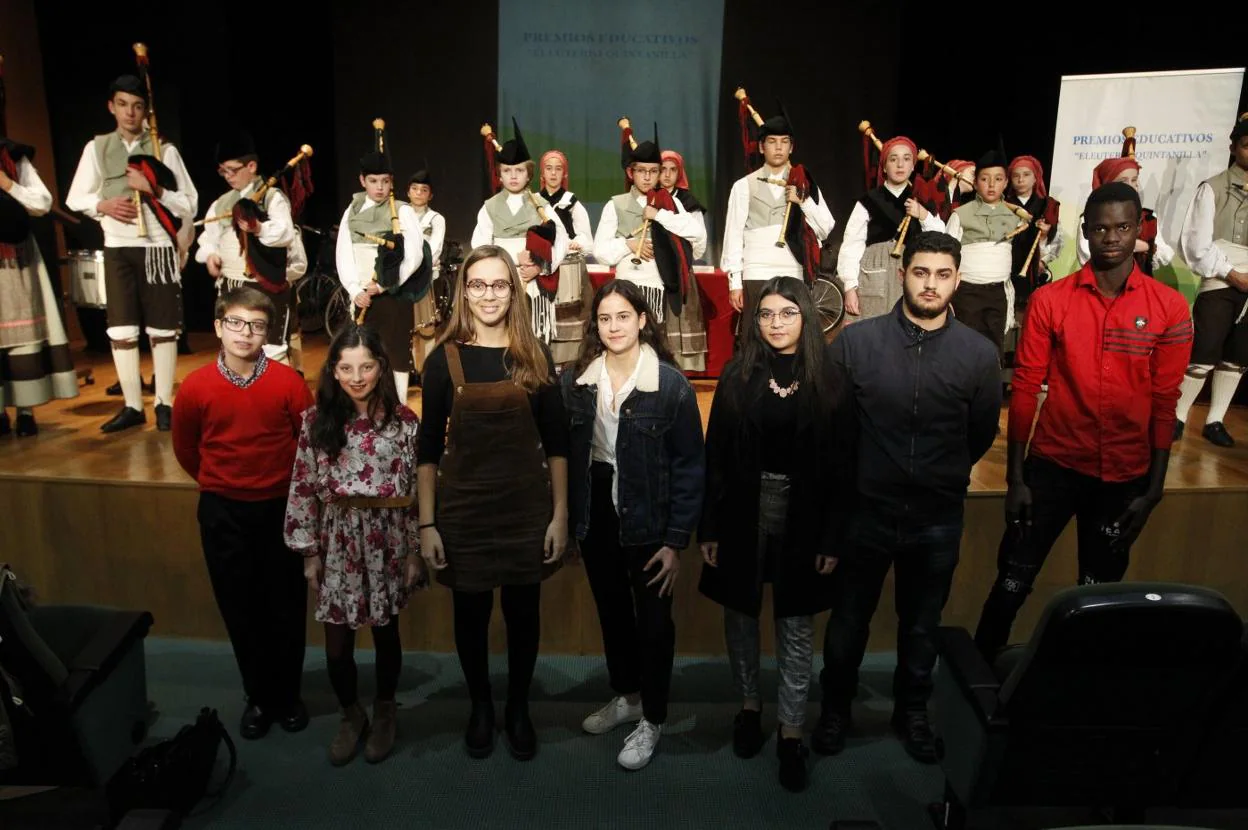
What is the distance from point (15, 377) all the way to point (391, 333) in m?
1.60

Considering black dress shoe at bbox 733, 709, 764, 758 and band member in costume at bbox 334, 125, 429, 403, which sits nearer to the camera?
black dress shoe at bbox 733, 709, 764, 758

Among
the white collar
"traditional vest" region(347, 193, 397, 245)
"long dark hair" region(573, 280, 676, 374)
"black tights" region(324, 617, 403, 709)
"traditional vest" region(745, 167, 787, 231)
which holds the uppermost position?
"traditional vest" region(745, 167, 787, 231)

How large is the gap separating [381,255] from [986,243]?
296 centimetres

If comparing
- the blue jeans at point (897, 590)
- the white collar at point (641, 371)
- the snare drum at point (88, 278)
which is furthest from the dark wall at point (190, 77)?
the blue jeans at point (897, 590)

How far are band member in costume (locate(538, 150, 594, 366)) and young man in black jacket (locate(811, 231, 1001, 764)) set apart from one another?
251 centimetres

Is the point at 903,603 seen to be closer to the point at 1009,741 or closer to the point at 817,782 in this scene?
the point at 817,782

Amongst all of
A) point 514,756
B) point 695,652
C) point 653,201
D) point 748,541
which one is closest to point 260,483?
point 514,756

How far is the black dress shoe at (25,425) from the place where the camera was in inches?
159

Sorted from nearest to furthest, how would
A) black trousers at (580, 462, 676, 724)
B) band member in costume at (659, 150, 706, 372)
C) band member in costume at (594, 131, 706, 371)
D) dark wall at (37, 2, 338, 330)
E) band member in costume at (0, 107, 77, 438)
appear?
black trousers at (580, 462, 676, 724)
band member in costume at (0, 107, 77, 438)
band member in costume at (594, 131, 706, 371)
band member in costume at (659, 150, 706, 372)
dark wall at (37, 2, 338, 330)

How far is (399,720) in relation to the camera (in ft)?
9.05

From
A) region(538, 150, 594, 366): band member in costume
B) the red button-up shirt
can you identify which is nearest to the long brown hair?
the red button-up shirt

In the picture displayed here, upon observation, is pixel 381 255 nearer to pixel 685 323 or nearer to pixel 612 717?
pixel 685 323

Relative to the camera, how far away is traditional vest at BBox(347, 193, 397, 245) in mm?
4477

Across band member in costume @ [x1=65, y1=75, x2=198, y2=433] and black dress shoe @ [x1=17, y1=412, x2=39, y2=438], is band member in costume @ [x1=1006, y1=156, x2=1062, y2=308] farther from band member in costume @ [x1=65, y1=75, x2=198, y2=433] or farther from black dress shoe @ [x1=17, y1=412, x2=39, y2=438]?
black dress shoe @ [x1=17, y1=412, x2=39, y2=438]
